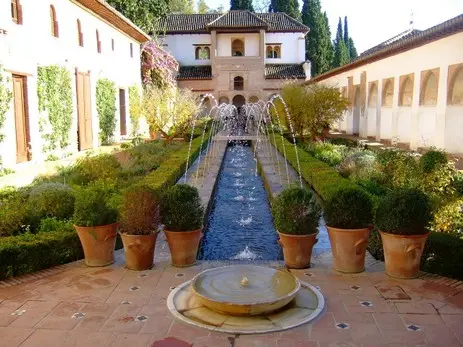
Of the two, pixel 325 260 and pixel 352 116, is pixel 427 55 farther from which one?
pixel 325 260

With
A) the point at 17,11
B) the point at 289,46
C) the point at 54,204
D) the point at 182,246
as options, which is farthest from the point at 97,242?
the point at 289,46

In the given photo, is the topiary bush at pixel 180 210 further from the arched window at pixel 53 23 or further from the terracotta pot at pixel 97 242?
the arched window at pixel 53 23

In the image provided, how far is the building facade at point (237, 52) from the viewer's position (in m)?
38.7

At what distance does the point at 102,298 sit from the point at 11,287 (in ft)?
3.43

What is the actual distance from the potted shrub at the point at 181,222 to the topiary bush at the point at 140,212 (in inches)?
5.2

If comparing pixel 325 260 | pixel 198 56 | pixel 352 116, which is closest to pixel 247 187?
pixel 325 260

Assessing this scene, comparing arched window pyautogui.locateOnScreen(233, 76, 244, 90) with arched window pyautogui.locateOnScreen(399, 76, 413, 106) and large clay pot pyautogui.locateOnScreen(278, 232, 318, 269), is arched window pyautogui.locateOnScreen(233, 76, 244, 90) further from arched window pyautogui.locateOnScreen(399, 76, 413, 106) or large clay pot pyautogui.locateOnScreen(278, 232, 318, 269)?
large clay pot pyautogui.locateOnScreen(278, 232, 318, 269)

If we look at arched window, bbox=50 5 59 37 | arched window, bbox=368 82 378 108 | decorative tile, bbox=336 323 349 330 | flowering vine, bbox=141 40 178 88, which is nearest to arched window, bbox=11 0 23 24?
arched window, bbox=50 5 59 37

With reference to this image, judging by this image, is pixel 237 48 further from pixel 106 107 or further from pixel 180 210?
pixel 180 210

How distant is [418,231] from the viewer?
485 centimetres

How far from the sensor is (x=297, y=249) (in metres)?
5.22

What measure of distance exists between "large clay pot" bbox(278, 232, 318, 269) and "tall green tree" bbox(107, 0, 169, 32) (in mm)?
23591

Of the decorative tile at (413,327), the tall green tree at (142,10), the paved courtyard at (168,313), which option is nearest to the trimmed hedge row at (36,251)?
the paved courtyard at (168,313)

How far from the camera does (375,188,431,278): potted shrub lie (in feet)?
15.7
